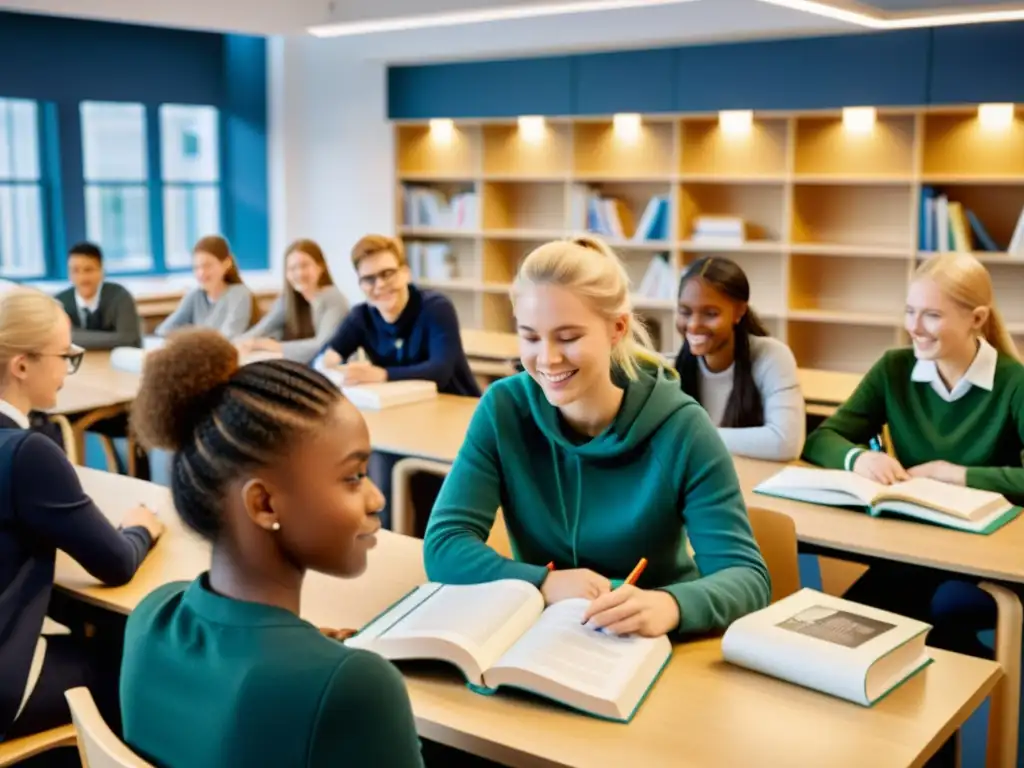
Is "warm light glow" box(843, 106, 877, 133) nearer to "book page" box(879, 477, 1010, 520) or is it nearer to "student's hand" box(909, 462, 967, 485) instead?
"student's hand" box(909, 462, 967, 485)

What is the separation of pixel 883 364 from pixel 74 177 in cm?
560

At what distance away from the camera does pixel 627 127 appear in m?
7.06

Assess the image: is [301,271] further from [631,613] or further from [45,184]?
[631,613]

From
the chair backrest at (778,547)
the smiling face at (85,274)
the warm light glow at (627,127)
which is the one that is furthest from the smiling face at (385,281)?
the warm light glow at (627,127)

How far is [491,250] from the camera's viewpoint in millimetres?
7629

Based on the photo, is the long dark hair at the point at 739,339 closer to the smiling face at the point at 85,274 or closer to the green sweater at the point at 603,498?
the green sweater at the point at 603,498

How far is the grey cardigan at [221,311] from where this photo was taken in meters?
5.70

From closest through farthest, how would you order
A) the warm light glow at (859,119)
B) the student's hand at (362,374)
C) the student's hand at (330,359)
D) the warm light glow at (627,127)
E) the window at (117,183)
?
1. the student's hand at (362,374)
2. the student's hand at (330,359)
3. the warm light glow at (859,119)
4. the warm light glow at (627,127)
5. the window at (117,183)

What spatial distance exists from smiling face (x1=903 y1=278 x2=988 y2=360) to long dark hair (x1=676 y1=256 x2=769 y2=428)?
0.47 meters

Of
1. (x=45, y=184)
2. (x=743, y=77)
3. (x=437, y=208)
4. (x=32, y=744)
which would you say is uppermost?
(x=743, y=77)

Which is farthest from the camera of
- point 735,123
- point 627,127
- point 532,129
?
point 532,129

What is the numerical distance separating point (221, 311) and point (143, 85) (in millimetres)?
2626

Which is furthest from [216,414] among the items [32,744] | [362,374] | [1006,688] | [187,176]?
[187,176]

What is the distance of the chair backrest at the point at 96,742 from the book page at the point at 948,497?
196 cm
